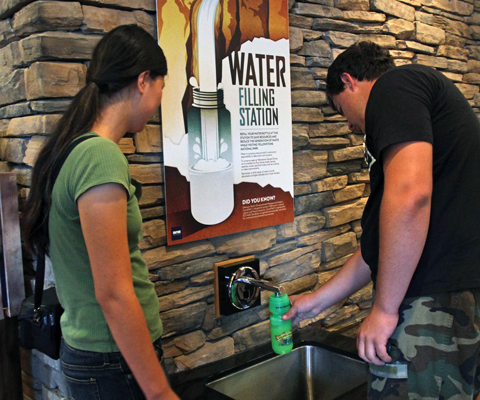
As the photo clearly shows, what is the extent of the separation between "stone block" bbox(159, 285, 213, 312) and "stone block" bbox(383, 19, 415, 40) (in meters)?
1.43

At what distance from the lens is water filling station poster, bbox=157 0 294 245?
56.7 inches

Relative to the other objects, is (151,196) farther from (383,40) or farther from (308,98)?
(383,40)

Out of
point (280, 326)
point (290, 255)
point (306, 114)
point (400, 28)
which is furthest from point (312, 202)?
point (400, 28)

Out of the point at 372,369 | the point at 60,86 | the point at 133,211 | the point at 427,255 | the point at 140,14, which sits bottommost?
the point at 372,369

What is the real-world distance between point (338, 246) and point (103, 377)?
1.24 m

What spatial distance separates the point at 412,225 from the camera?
1018mm

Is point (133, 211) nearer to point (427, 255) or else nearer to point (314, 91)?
point (427, 255)

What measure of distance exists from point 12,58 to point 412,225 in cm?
114

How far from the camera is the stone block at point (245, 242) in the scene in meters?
1.60

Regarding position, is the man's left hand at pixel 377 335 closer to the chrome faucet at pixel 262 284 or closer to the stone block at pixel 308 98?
the chrome faucet at pixel 262 284

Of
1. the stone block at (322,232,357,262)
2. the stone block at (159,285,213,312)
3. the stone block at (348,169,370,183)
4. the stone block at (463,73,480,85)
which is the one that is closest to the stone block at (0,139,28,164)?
the stone block at (159,285,213,312)

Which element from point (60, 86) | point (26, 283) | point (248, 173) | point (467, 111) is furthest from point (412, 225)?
point (26, 283)

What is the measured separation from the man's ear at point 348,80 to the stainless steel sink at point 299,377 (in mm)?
911

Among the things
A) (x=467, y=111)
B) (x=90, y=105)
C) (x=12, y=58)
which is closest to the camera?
(x=90, y=105)
